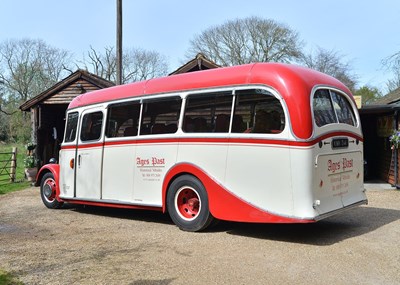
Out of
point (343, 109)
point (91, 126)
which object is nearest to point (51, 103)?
point (91, 126)

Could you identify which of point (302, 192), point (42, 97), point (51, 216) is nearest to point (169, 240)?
point (302, 192)

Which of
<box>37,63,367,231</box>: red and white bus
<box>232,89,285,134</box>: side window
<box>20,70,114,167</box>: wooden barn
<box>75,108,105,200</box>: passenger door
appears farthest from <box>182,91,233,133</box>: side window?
<box>20,70,114,167</box>: wooden barn

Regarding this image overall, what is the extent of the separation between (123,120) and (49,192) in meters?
3.14

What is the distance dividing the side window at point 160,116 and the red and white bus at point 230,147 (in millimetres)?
19

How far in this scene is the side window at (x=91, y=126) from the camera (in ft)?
28.5

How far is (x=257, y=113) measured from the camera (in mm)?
6352

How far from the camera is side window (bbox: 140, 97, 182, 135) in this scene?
24.3 feet

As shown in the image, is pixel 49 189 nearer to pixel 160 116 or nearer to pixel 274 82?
pixel 160 116

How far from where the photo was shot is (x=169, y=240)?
6512mm

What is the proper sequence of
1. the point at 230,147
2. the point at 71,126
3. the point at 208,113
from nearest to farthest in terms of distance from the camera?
the point at 230,147 → the point at 208,113 → the point at 71,126

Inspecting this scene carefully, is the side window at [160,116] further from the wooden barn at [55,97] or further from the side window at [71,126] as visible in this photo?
the wooden barn at [55,97]

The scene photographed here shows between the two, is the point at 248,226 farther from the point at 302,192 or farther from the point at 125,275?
the point at 125,275

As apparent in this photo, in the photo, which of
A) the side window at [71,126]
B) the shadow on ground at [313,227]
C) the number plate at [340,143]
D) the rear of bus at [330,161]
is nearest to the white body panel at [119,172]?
the shadow on ground at [313,227]

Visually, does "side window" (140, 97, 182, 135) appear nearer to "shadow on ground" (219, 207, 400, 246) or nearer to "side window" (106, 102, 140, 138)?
"side window" (106, 102, 140, 138)
